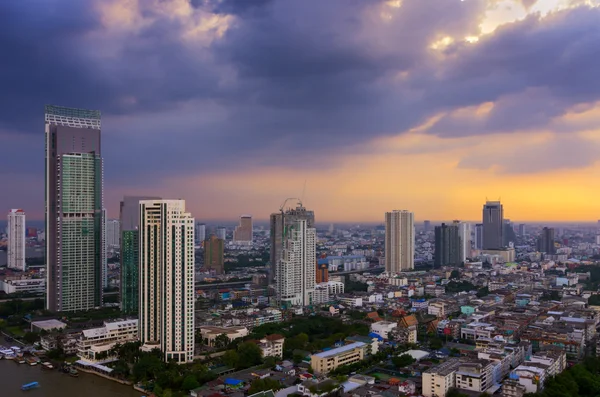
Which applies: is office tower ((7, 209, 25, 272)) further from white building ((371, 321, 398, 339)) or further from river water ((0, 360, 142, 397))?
white building ((371, 321, 398, 339))

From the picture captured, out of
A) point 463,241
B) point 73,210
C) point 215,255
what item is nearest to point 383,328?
point 73,210

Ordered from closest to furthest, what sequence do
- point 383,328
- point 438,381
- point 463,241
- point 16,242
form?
point 438,381 → point 383,328 → point 16,242 → point 463,241

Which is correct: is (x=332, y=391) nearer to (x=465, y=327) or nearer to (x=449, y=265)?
(x=465, y=327)

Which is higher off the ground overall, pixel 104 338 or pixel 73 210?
pixel 73 210

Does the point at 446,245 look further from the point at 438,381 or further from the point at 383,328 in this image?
the point at 438,381

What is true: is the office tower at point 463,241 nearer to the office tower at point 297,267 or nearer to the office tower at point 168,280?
the office tower at point 297,267

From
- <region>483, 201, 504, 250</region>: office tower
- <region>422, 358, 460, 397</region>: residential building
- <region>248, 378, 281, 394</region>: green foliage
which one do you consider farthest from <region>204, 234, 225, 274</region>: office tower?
<region>483, 201, 504, 250</region>: office tower

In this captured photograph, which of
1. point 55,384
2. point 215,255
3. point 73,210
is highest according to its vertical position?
point 73,210
